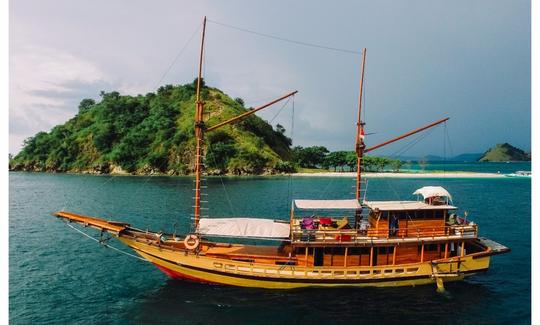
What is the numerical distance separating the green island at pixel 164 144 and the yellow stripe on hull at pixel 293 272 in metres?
89.5

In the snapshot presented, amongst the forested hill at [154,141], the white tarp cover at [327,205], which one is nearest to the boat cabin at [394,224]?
the white tarp cover at [327,205]

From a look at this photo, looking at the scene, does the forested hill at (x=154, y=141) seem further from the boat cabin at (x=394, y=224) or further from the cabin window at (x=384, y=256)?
the cabin window at (x=384, y=256)

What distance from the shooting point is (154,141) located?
12712 cm

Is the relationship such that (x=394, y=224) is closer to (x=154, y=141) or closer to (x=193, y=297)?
(x=193, y=297)

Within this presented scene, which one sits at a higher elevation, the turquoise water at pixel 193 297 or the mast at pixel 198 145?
the mast at pixel 198 145

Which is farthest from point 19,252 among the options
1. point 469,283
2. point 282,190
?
point 282,190

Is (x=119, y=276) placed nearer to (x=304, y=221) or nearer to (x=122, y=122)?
(x=304, y=221)

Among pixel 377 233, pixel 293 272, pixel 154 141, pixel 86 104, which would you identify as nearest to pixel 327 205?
pixel 377 233

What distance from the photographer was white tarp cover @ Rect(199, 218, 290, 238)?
22.5 m

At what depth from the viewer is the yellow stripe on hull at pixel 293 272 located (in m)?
22.0

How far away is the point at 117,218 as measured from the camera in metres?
43.7

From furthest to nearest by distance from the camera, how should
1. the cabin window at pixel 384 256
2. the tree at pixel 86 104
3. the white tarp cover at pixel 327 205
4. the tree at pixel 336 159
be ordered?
the tree at pixel 86 104
the tree at pixel 336 159
the white tarp cover at pixel 327 205
the cabin window at pixel 384 256

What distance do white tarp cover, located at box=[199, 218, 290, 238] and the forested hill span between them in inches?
3090

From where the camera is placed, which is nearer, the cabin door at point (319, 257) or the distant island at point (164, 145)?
the cabin door at point (319, 257)
